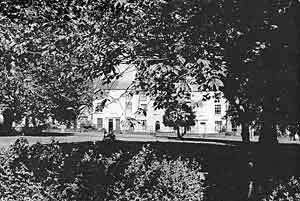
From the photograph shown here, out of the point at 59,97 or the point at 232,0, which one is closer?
the point at 232,0

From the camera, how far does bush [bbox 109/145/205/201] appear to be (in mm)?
8031

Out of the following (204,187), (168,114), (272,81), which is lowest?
(204,187)

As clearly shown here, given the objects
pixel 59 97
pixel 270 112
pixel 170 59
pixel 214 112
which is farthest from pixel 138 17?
pixel 214 112

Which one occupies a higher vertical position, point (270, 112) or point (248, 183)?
point (270, 112)

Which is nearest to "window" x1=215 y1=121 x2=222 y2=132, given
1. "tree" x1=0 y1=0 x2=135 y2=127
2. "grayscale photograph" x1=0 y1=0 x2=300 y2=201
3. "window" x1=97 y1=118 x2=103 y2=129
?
"window" x1=97 y1=118 x2=103 y2=129

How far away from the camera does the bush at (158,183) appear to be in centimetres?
803

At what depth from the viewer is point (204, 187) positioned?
846 centimetres

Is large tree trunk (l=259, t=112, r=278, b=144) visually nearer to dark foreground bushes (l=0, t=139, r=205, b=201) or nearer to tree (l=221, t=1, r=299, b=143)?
tree (l=221, t=1, r=299, b=143)

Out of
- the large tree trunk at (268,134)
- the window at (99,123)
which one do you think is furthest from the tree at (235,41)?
the window at (99,123)

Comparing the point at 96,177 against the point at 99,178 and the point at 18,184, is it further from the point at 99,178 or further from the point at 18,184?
the point at 18,184

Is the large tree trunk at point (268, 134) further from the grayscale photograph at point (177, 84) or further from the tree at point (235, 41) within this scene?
the tree at point (235, 41)

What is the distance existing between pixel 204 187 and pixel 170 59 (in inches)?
111

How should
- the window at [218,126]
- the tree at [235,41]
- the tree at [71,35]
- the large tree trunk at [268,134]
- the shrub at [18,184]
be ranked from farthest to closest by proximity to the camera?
the window at [218,126] < the large tree trunk at [268,134] < the shrub at [18,184] < the tree at [235,41] < the tree at [71,35]

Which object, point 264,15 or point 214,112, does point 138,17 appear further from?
point 214,112
